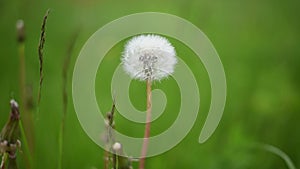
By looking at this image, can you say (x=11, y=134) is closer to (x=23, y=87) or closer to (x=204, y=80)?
(x=23, y=87)

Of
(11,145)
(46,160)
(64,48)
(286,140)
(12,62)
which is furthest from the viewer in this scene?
(64,48)

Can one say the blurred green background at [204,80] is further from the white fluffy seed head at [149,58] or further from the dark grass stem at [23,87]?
the white fluffy seed head at [149,58]

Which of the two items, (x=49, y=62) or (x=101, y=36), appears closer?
(x=49, y=62)

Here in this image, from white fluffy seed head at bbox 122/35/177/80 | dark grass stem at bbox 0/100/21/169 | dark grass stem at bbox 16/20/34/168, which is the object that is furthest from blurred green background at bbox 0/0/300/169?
dark grass stem at bbox 0/100/21/169

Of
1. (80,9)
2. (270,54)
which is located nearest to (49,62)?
(80,9)

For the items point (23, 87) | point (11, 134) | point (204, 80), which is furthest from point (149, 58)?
point (204, 80)

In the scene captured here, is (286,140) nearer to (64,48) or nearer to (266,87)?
(266,87)
